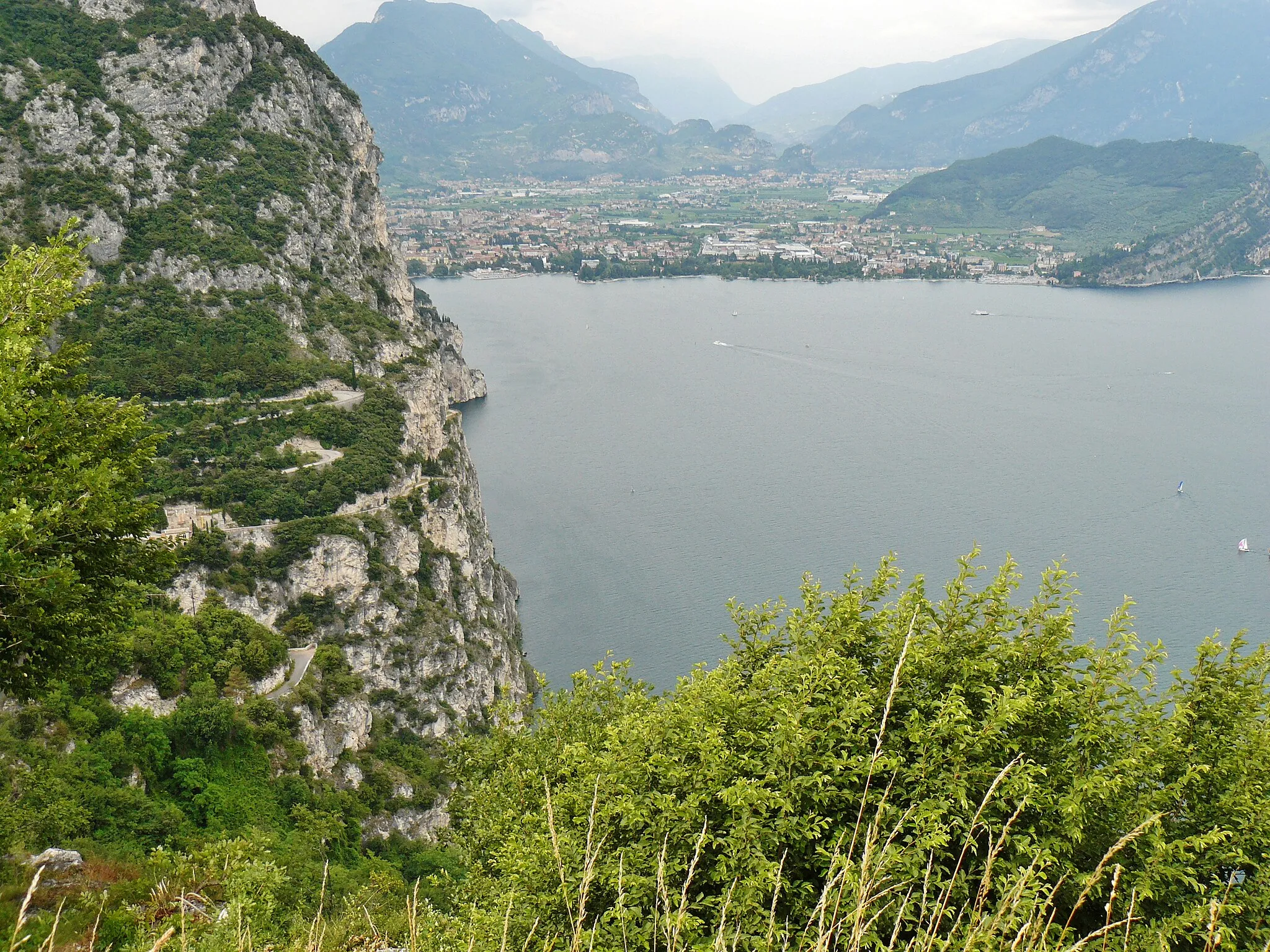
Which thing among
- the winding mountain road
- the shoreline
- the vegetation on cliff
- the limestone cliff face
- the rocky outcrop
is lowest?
the rocky outcrop

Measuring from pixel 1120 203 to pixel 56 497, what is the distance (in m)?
180

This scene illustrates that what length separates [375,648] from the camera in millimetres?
31453

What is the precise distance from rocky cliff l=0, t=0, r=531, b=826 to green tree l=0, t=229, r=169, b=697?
18.3 meters

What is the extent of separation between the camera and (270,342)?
40.5 metres

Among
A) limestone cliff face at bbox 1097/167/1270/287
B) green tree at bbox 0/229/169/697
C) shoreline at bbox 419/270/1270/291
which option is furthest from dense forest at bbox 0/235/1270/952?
limestone cliff face at bbox 1097/167/1270/287

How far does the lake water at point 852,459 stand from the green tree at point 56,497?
19.5 metres

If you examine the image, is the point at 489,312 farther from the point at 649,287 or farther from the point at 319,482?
the point at 319,482

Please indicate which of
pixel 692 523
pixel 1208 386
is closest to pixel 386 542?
pixel 692 523

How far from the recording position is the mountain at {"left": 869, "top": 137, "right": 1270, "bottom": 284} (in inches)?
5177

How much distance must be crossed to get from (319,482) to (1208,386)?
7230cm

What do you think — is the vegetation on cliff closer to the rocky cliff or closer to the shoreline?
the rocky cliff

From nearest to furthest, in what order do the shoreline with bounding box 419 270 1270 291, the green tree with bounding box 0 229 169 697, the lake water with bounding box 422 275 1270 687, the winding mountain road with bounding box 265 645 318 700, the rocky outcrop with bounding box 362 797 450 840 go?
the green tree with bounding box 0 229 169 697
the rocky outcrop with bounding box 362 797 450 840
the winding mountain road with bounding box 265 645 318 700
the lake water with bounding box 422 275 1270 687
the shoreline with bounding box 419 270 1270 291

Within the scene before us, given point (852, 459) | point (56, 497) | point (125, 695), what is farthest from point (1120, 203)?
point (56, 497)

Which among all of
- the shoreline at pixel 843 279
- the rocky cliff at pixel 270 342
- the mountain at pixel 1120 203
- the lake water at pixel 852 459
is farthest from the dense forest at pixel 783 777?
the mountain at pixel 1120 203
